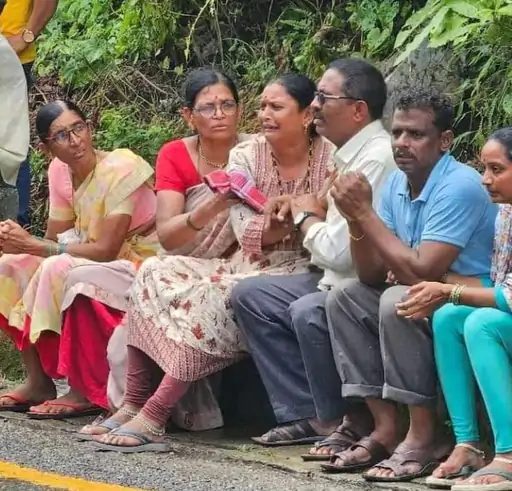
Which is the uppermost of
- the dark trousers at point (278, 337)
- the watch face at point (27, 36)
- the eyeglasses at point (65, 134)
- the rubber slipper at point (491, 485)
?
the watch face at point (27, 36)

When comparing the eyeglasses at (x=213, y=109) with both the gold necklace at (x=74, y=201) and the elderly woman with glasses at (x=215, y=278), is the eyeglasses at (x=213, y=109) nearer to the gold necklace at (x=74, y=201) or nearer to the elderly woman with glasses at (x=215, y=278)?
the elderly woman with glasses at (x=215, y=278)

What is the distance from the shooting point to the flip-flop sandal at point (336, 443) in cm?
589

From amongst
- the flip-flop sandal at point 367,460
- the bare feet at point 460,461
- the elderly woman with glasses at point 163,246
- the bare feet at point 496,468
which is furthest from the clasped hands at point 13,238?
the bare feet at point 496,468

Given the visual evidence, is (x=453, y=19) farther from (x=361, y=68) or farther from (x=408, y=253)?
(x=408, y=253)

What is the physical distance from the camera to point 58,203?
7.52m

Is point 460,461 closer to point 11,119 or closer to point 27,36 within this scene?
point 11,119

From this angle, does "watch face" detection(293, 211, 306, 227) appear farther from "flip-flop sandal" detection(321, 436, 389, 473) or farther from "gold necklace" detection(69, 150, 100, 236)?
"gold necklace" detection(69, 150, 100, 236)

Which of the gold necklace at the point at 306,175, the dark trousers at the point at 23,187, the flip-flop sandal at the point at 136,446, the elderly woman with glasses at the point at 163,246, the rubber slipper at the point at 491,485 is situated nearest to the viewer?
the rubber slipper at the point at 491,485

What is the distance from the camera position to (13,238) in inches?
282

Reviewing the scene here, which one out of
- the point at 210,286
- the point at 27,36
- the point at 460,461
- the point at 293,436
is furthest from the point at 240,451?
the point at 27,36

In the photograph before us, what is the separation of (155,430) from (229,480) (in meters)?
0.89

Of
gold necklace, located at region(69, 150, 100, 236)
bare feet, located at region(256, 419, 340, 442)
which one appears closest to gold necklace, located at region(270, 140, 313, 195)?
bare feet, located at region(256, 419, 340, 442)

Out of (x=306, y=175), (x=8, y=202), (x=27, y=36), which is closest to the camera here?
(x=306, y=175)

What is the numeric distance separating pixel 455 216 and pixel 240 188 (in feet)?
4.01
